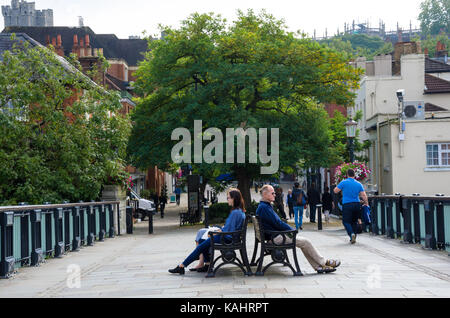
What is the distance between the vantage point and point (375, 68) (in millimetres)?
52938

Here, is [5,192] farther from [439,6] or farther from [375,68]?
[439,6]

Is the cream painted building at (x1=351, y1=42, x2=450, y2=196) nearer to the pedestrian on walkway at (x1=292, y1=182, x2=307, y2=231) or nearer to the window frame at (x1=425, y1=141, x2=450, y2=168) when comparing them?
the window frame at (x1=425, y1=141, x2=450, y2=168)

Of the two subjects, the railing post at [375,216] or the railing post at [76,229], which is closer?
the railing post at [76,229]

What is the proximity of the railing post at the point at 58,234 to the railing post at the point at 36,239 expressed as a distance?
1.59 metres

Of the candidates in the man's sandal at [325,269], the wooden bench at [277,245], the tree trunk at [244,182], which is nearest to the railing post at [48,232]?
the wooden bench at [277,245]

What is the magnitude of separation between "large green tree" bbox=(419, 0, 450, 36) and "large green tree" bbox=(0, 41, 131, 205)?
144m

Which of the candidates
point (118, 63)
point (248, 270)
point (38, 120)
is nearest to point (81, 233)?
point (38, 120)

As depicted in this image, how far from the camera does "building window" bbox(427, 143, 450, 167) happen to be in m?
35.1

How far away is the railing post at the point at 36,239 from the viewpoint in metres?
12.6

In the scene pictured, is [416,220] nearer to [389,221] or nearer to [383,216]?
[389,221]

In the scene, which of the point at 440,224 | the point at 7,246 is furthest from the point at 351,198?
the point at 7,246

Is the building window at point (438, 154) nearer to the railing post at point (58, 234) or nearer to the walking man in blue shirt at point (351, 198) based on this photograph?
the walking man in blue shirt at point (351, 198)

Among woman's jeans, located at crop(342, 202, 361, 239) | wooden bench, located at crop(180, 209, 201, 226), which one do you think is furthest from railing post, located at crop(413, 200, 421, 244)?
wooden bench, located at crop(180, 209, 201, 226)

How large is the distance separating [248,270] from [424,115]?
3101cm
